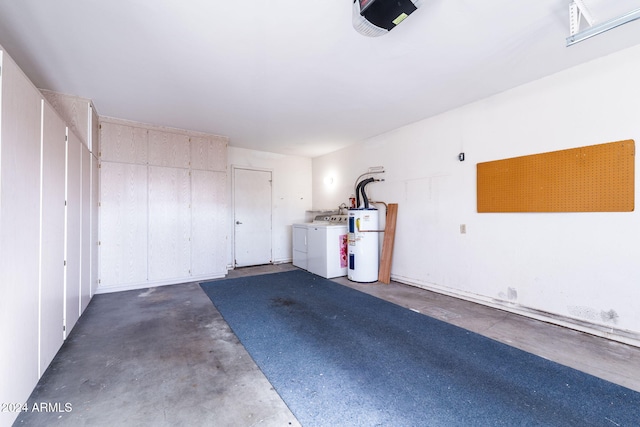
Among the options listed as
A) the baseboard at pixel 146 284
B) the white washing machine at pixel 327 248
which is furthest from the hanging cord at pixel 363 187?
the baseboard at pixel 146 284

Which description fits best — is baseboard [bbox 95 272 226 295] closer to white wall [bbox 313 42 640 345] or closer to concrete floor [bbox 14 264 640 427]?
concrete floor [bbox 14 264 640 427]

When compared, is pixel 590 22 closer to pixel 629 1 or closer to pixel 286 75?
pixel 629 1

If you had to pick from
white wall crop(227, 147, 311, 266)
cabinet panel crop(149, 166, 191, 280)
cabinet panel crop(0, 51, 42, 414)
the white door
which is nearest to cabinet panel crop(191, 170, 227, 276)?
cabinet panel crop(149, 166, 191, 280)

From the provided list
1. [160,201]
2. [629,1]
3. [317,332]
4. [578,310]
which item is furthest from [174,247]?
[629,1]

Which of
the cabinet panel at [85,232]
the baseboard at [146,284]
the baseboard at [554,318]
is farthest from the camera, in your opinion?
the baseboard at [146,284]

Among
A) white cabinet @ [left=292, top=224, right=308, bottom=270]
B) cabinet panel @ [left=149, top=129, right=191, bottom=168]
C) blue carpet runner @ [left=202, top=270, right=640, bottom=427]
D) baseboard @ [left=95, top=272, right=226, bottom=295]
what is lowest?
blue carpet runner @ [left=202, top=270, right=640, bottom=427]

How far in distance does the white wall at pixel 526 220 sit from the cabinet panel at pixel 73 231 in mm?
4114

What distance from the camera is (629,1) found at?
1820mm

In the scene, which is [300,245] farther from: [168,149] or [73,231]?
[73,231]

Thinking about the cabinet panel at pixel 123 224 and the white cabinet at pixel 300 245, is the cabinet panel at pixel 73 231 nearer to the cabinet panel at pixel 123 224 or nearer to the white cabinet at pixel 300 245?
the cabinet panel at pixel 123 224

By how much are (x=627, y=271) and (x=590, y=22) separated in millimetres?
2063

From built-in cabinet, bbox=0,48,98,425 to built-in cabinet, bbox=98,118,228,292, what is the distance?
61.3 inches

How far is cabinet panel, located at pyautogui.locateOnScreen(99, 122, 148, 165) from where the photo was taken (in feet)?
12.9

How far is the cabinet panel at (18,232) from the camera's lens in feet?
4.28
